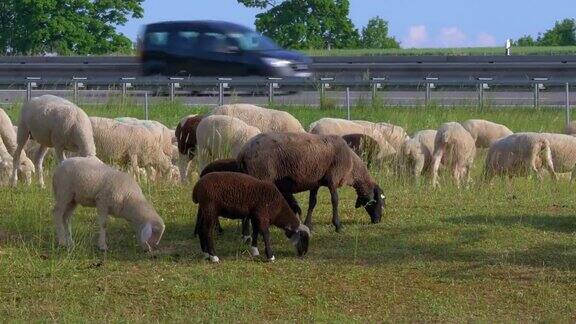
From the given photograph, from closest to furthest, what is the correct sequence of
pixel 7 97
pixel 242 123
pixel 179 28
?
pixel 242 123
pixel 7 97
pixel 179 28

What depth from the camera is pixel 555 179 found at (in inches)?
678

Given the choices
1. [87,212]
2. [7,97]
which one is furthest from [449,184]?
[7,97]

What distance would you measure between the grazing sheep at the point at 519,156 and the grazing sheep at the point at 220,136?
11.5 feet

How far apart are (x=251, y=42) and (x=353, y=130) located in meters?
14.7

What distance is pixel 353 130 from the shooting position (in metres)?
18.9

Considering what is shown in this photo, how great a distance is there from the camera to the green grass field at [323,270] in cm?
991

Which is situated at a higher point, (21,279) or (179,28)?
(179,28)

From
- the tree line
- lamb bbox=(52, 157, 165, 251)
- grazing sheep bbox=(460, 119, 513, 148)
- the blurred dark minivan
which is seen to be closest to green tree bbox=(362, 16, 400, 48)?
the tree line

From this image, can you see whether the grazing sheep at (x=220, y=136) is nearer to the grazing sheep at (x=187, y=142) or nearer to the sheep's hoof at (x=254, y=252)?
the grazing sheep at (x=187, y=142)

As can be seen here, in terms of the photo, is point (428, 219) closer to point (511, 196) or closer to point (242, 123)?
point (511, 196)

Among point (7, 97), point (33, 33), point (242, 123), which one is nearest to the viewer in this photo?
point (242, 123)

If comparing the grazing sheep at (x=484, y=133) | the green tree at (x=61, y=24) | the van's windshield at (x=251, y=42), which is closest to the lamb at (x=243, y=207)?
the grazing sheep at (x=484, y=133)

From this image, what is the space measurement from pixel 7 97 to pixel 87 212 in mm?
17275

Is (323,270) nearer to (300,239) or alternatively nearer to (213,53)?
(300,239)
